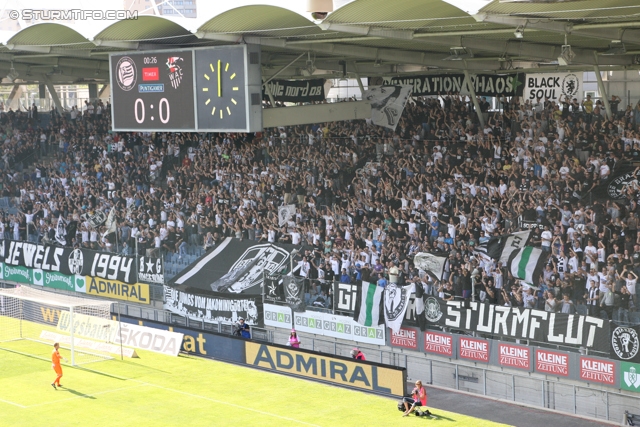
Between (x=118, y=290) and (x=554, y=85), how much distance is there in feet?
51.1

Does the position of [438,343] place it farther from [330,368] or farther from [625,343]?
[625,343]

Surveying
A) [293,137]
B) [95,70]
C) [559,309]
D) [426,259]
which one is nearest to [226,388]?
[426,259]

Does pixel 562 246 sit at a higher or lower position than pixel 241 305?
higher

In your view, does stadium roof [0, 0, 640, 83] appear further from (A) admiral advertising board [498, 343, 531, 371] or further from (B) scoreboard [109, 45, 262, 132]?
(A) admiral advertising board [498, 343, 531, 371]

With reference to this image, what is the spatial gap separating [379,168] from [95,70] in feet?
42.4

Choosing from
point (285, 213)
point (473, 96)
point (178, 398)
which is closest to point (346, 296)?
point (178, 398)

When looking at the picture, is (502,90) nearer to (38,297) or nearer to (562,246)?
(562,246)

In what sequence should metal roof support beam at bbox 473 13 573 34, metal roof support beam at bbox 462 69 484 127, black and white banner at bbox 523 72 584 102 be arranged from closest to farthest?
metal roof support beam at bbox 473 13 573 34 < metal roof support beam at bbox 462 69 484 127 < black and white banner at bbox 523 72 584 102

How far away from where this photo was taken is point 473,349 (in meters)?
20.9

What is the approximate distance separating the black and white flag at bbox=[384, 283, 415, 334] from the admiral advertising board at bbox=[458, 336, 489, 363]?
5.56ft

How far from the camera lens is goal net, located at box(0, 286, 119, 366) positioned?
2492cm

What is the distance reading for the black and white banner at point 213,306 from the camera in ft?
83.9

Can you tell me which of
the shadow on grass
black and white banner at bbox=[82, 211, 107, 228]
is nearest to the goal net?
the shadow on grass

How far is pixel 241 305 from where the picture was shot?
25.8 metres
